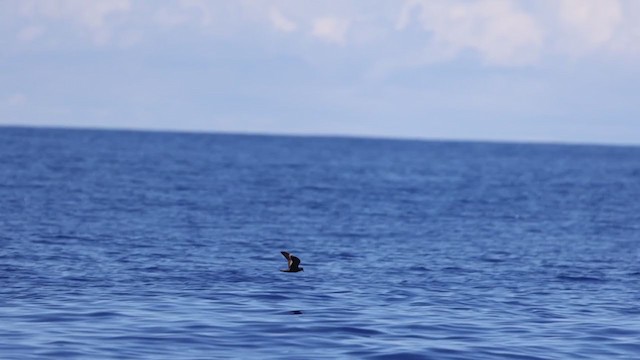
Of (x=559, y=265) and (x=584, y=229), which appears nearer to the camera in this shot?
(x=559, y=265)

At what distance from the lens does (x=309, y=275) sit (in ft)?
128

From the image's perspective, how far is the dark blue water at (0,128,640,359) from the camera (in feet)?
88.2

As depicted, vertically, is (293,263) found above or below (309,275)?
above

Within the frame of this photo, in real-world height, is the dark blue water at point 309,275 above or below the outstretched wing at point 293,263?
below

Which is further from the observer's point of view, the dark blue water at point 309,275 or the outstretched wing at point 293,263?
the outstretched wing at point 293,263

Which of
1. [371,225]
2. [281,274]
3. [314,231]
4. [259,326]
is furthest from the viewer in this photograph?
[371,225]

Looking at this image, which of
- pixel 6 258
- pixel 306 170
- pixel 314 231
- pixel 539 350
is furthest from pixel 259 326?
pixel 306 170

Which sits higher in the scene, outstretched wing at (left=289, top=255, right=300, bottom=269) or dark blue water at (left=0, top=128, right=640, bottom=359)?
outstretched wing at (left=289, top=255, right=300, bottom=269)

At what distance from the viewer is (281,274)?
3897 cm

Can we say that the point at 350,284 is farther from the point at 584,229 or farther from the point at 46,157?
the point at 46,157

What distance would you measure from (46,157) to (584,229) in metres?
78.7

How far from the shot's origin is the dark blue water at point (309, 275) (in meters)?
26.9

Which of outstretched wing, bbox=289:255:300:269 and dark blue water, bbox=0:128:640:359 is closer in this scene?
dark blue water, bbox=0:128:640:359

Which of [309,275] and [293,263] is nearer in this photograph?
[293,263]
